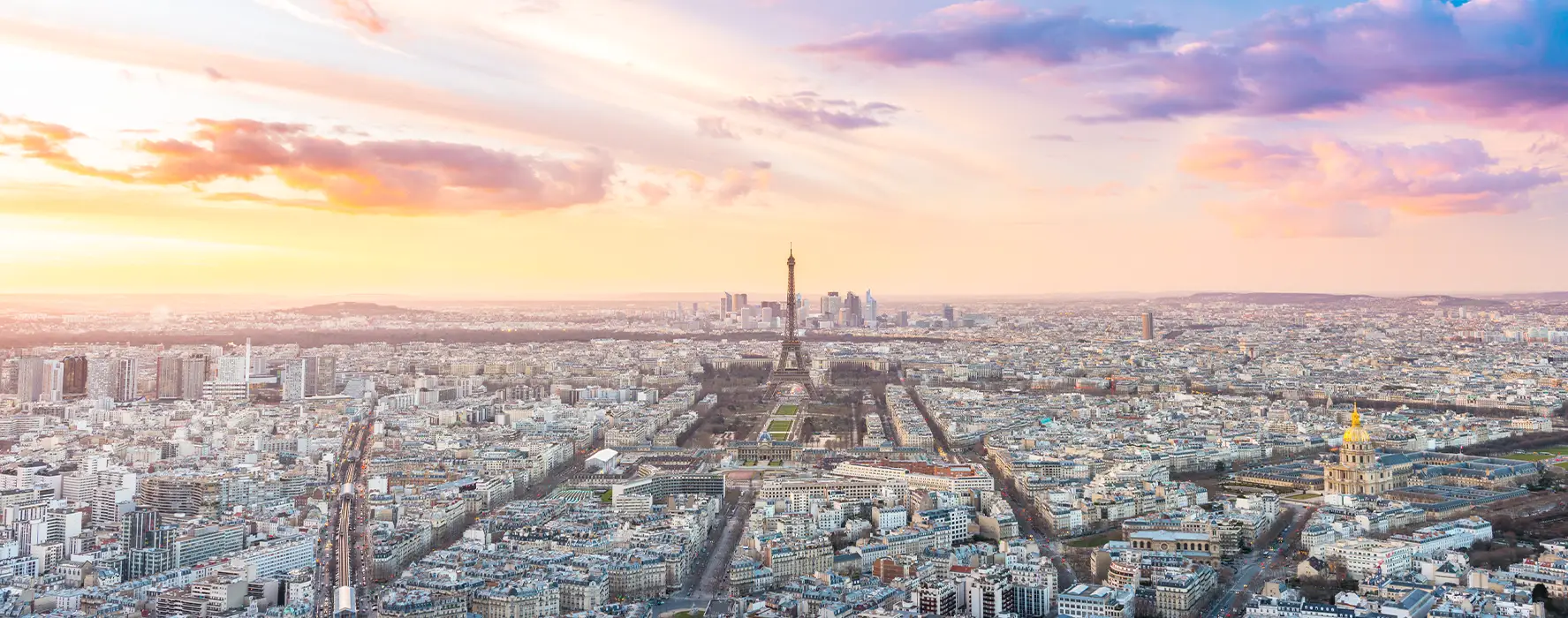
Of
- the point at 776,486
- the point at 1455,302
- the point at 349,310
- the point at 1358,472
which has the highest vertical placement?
the point at 1455,302

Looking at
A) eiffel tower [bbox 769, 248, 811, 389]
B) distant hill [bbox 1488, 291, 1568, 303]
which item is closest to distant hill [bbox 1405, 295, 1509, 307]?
distant hill [bbox 1488, 291, 1568, 303]

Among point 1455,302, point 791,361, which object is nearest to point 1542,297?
point 1455,302

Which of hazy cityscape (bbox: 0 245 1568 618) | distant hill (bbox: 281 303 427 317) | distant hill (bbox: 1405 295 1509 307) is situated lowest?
hazy cityscape (bbox: 0 245 1568 618)

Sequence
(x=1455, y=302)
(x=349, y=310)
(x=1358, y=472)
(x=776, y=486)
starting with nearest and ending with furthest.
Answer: (x=776, y=486)
(x=1358, y=472)
(x=349, y=310)
(x=1455, y=302)

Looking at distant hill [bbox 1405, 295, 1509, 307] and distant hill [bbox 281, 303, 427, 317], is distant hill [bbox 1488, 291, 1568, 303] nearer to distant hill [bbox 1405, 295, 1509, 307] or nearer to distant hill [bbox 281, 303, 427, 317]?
distant hill [bbox 1405, 295, 1509, 307]

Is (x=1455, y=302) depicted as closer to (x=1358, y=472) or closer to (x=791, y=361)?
(x=791, y=361)

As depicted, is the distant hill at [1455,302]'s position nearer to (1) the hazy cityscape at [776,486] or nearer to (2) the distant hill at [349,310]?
(1) the hazy cityscape at [776,486]
